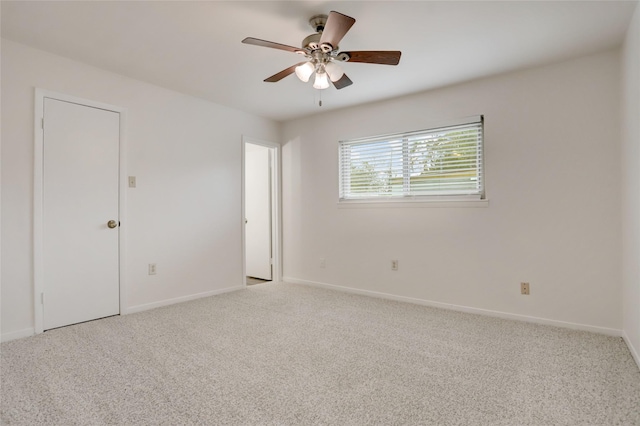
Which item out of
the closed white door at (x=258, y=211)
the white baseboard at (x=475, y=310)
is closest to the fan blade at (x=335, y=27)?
the white baseboard at (x=475, y=310)

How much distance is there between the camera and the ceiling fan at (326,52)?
197cm

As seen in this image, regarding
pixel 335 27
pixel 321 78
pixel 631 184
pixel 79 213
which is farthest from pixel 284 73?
pixel 631 184

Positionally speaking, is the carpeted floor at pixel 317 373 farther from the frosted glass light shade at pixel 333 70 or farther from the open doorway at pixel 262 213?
the frosted glass light shade at pixel 333 70

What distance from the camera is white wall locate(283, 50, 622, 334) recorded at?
273cm

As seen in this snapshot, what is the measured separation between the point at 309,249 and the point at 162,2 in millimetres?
3275

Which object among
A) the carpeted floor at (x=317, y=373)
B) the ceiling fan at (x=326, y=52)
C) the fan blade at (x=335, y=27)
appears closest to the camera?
the carpeted floor at (x=317, y=373)

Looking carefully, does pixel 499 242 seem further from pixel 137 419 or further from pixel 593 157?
pixel 137 419

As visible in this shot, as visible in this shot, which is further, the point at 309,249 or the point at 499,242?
the point at 309,249

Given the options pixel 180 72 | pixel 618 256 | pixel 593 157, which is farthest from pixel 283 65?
pixel 618 256

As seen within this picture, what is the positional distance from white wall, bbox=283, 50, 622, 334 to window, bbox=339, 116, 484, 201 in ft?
0.42

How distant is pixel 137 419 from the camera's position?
63.4 inches

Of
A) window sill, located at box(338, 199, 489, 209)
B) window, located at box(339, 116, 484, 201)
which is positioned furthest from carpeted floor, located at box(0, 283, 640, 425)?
window, located at box(339, 116, 484, 201)

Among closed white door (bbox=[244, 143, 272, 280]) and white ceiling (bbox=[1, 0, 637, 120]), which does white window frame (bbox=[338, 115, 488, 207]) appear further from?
closed white door (bbox=[244, 143, 272, 280])

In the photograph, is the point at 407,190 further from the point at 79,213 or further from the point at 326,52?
the point at 79,213
